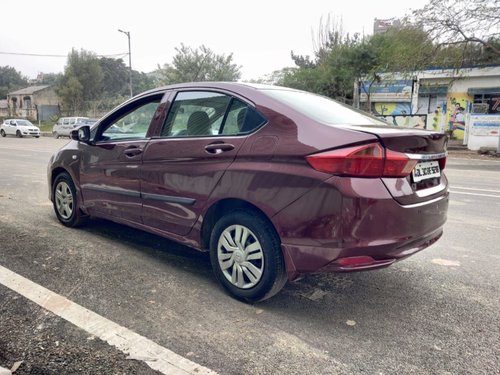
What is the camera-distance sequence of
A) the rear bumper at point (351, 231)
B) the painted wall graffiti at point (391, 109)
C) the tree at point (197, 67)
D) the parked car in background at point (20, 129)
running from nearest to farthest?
1. the rear bumper at point (351, 231)
2. the painted wall graffiti at point (391, 109)
3. the parked car in background at point (20, 129)
4. the tree at point (197, 67)

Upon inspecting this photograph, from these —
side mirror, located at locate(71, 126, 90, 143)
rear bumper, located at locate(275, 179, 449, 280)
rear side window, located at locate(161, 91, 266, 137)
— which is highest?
rear side window, located at locate(161, 91, 266, 137)

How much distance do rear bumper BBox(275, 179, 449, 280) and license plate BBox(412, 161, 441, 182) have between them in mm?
212

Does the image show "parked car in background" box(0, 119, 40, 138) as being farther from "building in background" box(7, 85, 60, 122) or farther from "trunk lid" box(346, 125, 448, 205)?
"trunk lid" box(346, 125, 448, 205)

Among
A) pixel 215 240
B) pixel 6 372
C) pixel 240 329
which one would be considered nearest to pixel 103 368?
pixel 6 372

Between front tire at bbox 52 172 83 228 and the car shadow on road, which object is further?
front tire at bbox 52 172 83 228

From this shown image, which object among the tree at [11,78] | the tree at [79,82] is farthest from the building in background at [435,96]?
the tree at [11,78]

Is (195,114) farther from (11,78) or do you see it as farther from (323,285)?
(11,78)

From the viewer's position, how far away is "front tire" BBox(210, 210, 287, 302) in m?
2.94

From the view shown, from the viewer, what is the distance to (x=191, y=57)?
4722 centimetres

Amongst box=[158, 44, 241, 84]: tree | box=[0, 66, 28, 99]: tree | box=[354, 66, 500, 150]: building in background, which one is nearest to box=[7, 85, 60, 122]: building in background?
box=[158, 44, 241, 84]: tree

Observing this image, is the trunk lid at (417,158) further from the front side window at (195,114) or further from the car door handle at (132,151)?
the car door handle at (132,151)

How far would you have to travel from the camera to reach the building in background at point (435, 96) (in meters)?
23.7

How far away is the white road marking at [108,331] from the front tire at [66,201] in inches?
55.6

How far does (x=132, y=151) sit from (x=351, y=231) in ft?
7.46
